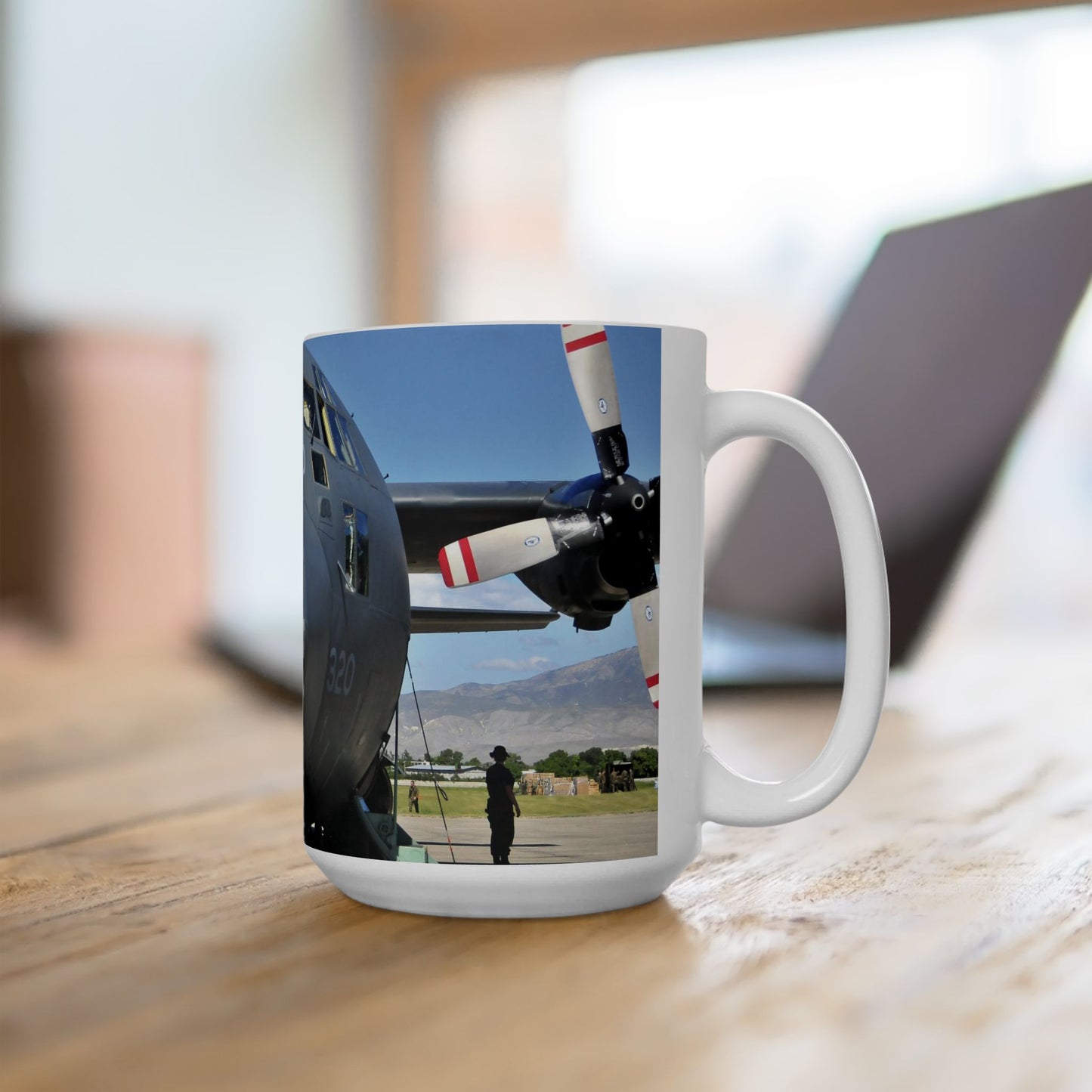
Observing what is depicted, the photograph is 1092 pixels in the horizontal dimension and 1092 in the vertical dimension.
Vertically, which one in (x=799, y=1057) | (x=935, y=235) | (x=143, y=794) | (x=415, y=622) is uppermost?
(x=935, y=235)

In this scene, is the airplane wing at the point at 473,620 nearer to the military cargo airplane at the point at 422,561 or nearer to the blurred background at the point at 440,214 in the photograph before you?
the military cargo airplane at the point at 422,561

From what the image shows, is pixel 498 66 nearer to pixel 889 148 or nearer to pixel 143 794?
pixel 889 148

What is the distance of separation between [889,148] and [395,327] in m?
1.18

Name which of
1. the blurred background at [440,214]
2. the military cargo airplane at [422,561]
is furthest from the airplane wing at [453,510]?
the blurred background at [440,214]

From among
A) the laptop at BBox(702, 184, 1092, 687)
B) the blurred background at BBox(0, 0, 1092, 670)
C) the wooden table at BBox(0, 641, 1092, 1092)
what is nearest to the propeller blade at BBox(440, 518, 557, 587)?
the wooden table at BBox(0, 641, 1092, 1092)

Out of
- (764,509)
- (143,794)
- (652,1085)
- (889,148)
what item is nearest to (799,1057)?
(652,1085)

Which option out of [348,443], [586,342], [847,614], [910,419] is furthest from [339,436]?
[910,419]

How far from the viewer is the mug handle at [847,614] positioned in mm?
537

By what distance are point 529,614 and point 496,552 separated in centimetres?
3

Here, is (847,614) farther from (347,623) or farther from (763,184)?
(763,184)

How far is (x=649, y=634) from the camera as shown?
536 millimetres

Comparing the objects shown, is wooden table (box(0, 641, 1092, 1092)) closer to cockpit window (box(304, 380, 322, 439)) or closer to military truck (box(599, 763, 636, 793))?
military truck (box(599, 763, 636, 793))

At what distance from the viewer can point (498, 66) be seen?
161 cm

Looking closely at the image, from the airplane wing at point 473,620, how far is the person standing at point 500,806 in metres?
0.05
